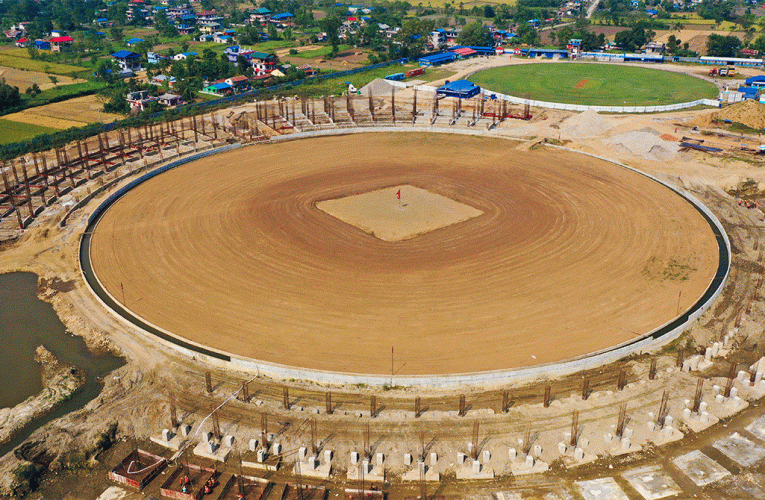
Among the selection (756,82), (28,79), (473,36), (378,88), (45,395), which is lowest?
(45,395)

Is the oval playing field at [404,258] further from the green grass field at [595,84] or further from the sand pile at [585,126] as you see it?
the green grass field at [595,84]

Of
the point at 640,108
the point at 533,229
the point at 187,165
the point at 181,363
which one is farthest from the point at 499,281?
the point at 640,108

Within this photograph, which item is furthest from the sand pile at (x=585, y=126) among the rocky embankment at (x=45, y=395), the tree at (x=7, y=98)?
the tree at (x=7, y=98)

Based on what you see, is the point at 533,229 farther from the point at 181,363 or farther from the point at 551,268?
the point at 181,363

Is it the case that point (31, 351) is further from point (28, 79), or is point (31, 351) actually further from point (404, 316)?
point (28, 79)

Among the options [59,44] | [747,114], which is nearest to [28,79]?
[59,44]

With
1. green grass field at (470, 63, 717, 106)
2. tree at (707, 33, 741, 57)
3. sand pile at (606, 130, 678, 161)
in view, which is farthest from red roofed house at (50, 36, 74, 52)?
tree at (707, 33, 741, 57)
